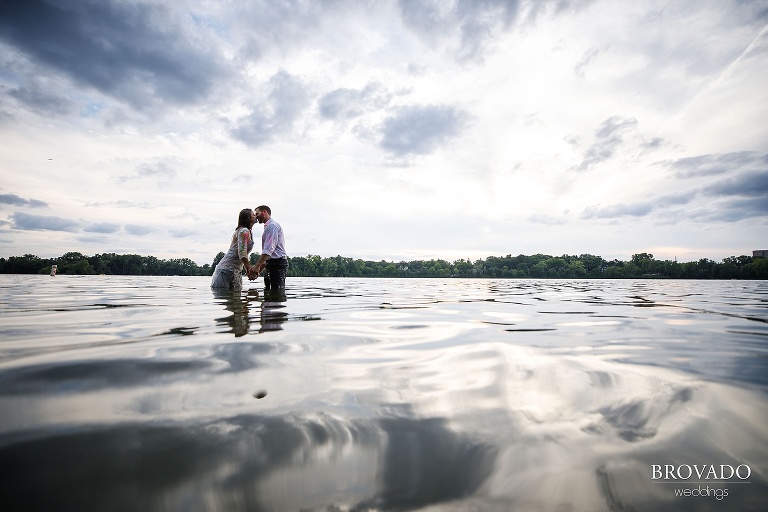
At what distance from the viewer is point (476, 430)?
146cm

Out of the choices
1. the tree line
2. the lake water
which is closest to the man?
the lake water

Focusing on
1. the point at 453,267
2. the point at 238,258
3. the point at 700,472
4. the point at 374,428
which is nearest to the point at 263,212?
the point at 238,258

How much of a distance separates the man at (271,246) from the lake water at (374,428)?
6.56 metres

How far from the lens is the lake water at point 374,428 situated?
3.42ft

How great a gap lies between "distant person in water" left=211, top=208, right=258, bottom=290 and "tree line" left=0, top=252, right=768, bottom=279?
7866cm

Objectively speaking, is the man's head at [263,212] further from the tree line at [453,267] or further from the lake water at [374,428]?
the tree line at [453,267]

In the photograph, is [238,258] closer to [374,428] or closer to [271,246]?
[271,246]

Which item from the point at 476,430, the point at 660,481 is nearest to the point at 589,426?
the point at 660,481

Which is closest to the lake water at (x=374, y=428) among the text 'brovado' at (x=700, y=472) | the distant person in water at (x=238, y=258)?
the text 'brovado' at (x=700, y=472)

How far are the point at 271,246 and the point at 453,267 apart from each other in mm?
121844

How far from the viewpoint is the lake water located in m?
1.04

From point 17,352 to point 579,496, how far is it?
3.44 metres

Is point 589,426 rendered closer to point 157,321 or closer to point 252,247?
point 157,321

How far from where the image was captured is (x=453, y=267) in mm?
128125
